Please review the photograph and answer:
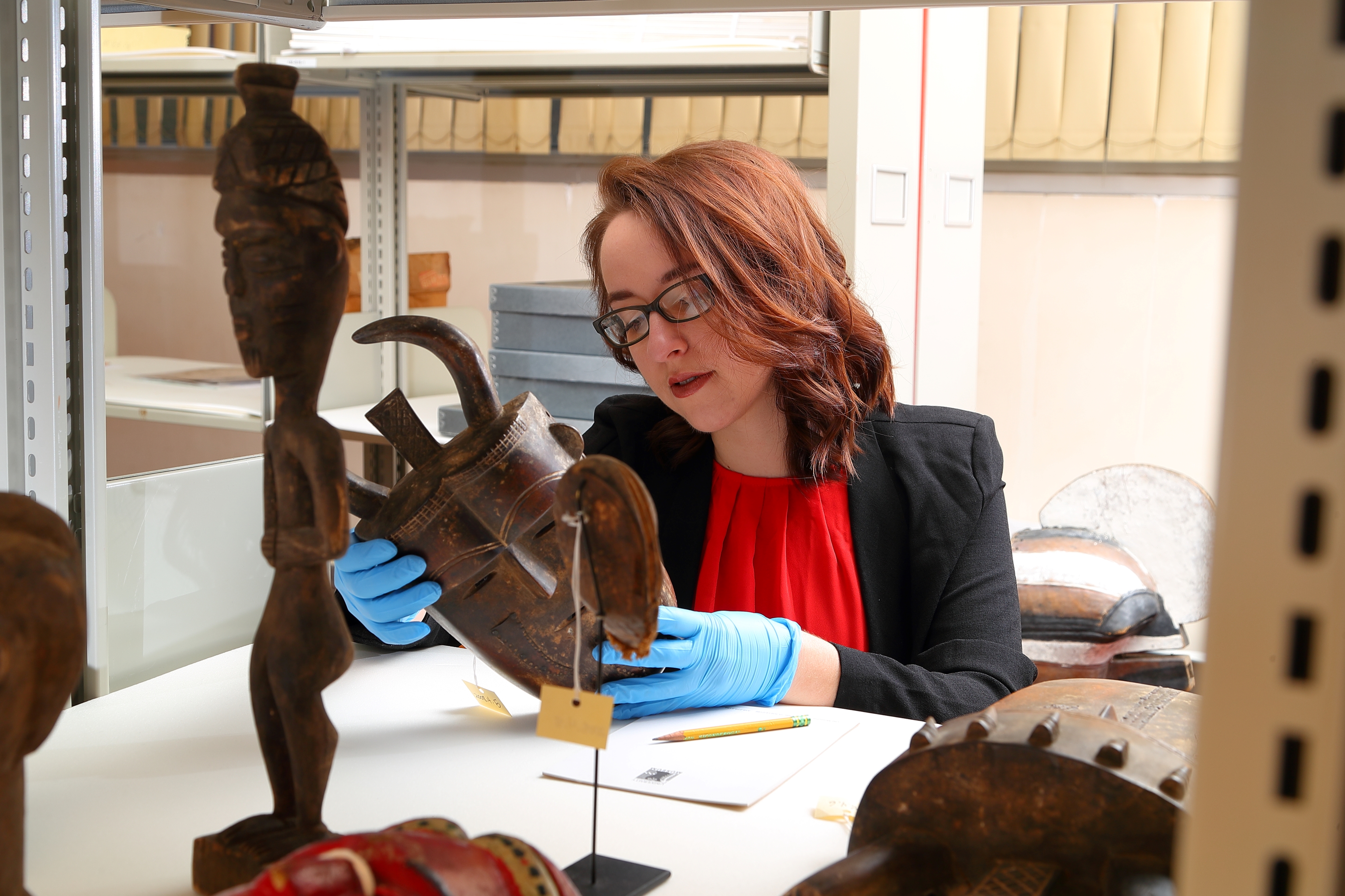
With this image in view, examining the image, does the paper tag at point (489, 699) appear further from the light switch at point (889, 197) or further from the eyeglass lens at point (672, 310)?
the light switch at point (889, 197)

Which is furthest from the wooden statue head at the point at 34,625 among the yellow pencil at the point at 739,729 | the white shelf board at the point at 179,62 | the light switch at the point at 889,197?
the white shelf board at the point at 179,62

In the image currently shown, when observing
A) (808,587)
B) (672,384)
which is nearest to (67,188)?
(672,384)

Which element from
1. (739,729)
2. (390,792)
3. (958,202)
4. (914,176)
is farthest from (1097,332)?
(390,792)

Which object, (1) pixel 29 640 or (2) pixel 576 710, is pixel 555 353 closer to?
(2) pixel 576 710

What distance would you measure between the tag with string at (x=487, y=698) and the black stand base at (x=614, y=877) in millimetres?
330

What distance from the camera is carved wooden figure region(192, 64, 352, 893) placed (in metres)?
0.61

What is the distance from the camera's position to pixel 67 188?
1119 mm

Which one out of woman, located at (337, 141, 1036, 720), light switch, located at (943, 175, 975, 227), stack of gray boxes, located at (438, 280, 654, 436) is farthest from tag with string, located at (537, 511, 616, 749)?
light switch, located at (943, 175, 975, 227)

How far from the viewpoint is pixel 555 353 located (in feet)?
7.20

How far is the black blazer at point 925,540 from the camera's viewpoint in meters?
1.36

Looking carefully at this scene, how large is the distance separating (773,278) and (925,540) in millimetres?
383

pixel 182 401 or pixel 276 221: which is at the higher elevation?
pixel 276 221

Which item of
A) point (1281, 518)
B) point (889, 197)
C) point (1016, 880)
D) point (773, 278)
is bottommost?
point (1016, 880)

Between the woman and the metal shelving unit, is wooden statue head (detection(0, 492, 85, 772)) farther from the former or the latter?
the woman
